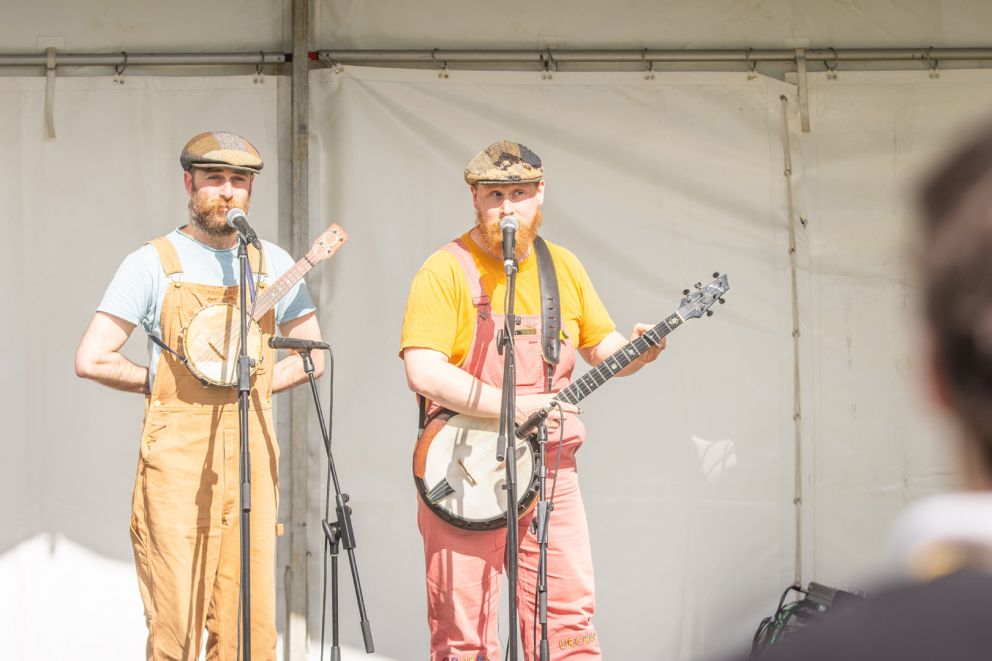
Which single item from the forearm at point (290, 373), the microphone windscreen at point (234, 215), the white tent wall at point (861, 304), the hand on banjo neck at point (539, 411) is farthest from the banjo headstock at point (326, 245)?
the white tent wall at point (861, 304)

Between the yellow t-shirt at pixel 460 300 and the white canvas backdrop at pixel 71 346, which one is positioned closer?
the yellow t-shirt at pixel 460 300

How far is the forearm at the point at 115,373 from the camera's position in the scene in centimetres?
396

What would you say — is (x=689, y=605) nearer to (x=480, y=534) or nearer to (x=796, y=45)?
(x=480, y=534)

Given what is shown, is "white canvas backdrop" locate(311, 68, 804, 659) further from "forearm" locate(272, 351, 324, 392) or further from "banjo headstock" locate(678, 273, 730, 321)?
"banjo headstock" locate(678, 273, 730, 321)

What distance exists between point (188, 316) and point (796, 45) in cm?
315

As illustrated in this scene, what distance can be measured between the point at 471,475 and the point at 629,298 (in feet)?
5.60

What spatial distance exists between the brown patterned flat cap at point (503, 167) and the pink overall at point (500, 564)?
0.32 metres

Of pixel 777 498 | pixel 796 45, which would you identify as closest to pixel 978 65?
pixel 796 45

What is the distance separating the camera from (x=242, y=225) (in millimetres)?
3844

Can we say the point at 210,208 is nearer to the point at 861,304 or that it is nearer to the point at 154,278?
the point at 154,278

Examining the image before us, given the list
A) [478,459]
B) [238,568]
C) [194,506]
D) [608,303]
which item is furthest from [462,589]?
[608,303]

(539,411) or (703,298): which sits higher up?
(703,298)

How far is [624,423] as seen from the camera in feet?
17.8

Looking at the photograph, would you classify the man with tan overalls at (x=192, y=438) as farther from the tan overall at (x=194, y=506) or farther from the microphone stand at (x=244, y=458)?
the microphone stand at (x=244, y=458)
